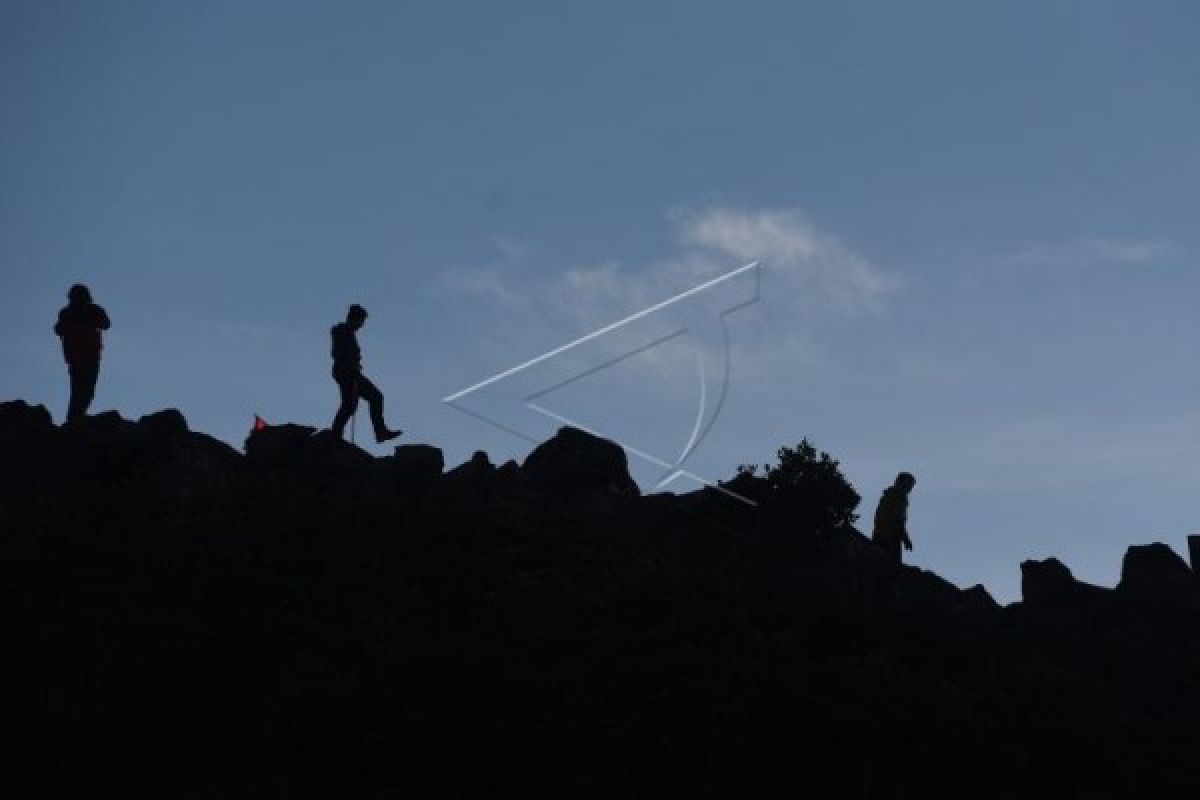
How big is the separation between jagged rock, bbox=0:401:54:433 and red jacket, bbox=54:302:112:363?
4.05ft

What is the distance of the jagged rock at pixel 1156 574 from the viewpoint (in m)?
29.5

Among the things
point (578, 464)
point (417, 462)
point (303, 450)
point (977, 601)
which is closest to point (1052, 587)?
point (977, 601)

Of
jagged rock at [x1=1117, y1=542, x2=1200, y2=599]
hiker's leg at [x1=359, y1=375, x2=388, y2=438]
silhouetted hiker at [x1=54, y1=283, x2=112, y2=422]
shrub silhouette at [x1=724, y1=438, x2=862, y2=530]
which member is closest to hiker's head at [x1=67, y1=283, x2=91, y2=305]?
silhouetted hiker at [x1=54, y1=283, x2=112, y2=422]

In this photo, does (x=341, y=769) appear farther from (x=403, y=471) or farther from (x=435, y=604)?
(x=403, y=471)

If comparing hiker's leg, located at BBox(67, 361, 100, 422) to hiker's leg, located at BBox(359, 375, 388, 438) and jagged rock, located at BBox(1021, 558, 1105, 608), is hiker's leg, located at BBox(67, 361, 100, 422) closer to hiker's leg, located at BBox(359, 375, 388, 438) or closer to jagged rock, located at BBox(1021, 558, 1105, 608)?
hiker's leg, located at BBox(359, 375, 388, 438)

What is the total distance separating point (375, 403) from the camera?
87.2ft

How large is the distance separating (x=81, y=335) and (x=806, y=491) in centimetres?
1326

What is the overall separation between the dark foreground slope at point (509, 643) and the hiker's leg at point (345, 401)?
0.63 metres

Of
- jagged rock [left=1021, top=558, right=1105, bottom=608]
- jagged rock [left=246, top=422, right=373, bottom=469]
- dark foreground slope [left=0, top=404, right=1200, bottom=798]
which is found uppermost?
jagged rock [left=246, top=422, right=373, bottom=469]

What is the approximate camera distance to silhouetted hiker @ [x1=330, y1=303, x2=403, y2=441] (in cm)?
2616

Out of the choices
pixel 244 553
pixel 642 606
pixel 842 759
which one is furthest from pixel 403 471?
pixel 842 759

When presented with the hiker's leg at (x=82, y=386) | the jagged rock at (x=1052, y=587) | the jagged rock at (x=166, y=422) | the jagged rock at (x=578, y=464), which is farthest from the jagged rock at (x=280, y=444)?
the jagged rock at (x=1052, y=587)

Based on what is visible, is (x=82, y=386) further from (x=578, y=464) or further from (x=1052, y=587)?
(x=1052, y=587)

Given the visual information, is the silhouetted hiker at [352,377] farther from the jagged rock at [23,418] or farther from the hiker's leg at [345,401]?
the jagged rock at [23,418]
